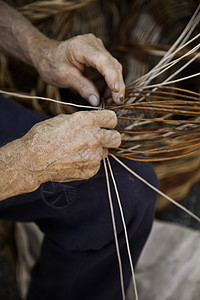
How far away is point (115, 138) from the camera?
60cm

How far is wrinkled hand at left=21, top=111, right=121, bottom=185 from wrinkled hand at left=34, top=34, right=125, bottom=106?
0.32 feet

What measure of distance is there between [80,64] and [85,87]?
0.17ft

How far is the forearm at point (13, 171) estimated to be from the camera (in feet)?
1.83

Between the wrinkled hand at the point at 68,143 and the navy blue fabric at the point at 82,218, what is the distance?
91 mm

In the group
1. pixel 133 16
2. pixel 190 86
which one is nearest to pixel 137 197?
pixel 190 86

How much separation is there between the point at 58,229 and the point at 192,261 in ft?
1.82

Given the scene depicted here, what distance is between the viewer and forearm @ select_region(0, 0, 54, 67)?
32.2 inches

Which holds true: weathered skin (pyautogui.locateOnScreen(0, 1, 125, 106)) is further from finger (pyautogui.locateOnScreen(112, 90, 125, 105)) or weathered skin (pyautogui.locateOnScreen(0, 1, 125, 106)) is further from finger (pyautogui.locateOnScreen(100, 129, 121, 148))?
finger (pyautogui.locateOnScreen(100, 129, 121, 148))

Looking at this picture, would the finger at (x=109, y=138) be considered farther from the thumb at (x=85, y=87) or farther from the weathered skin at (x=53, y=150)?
the thumb at (x=85, y=87)

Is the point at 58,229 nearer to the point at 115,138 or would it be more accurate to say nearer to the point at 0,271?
the point at 115,138

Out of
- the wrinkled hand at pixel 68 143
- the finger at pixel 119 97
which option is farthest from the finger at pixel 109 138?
the finger at pixel 119 97

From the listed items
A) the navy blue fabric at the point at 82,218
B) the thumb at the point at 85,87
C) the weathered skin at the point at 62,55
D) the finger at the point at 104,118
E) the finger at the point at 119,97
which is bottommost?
the navy blue fabric at the point at 82,218

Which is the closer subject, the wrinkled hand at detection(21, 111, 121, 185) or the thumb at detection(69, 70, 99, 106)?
the wrinkled hand at detection(21, 111, 121, 185)

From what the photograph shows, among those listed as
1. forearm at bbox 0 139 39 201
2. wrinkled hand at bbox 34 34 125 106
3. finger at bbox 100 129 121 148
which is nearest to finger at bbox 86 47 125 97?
wrinkled hand at bbox 34 34 125 106
